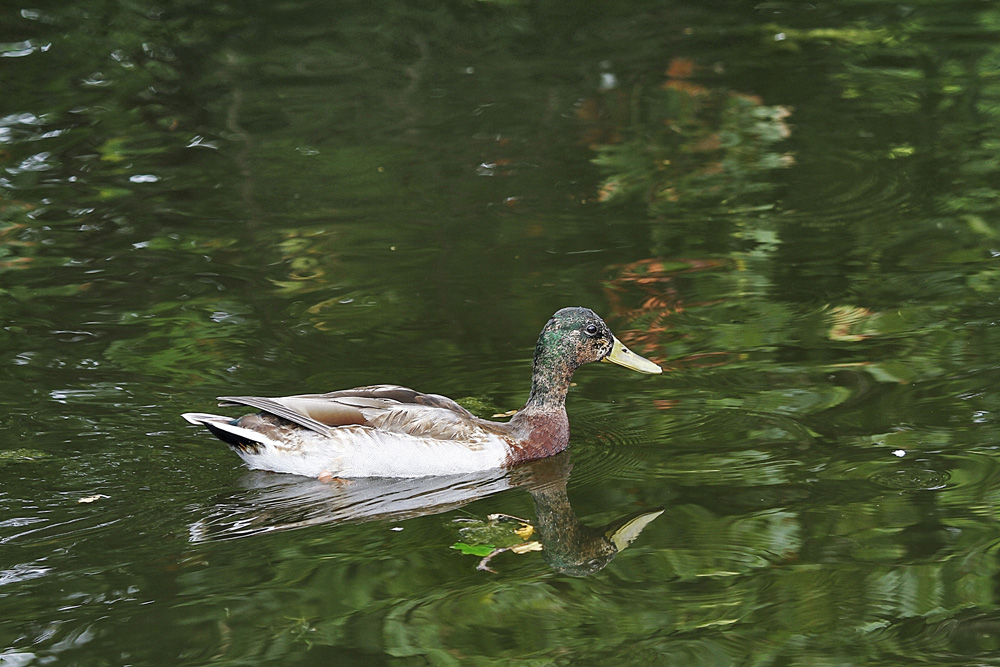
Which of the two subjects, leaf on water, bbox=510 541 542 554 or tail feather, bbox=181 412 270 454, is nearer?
leaf on water, bbox=510 541 542 554

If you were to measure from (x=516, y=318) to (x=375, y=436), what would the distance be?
234 cm

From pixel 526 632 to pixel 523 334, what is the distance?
385 cm

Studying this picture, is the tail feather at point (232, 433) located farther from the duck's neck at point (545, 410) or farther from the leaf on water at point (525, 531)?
the leaf on water at point (525, 531)

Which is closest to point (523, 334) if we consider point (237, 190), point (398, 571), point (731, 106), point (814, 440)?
point (814, 440)

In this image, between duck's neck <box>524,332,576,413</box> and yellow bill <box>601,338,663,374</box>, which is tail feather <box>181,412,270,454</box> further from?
yellow bill <box>601,338,663,374</box>

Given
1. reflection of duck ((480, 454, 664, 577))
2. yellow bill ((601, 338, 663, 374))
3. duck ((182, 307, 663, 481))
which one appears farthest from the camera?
yellow bill ((601, 338, 663, 374))

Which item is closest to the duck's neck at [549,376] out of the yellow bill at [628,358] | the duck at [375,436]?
the duck at [375,436]

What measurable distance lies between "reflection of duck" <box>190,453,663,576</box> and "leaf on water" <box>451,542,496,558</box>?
26 centimetres

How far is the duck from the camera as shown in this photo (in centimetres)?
736

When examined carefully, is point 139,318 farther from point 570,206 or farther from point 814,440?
point 814,440

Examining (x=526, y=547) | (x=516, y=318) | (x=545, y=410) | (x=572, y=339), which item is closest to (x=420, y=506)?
(x=526, y=547)

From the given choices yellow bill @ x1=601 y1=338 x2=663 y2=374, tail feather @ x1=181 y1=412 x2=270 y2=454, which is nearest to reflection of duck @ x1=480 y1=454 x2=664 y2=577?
yellow bill @ x1=601 y1=338 x2=663 y2=374

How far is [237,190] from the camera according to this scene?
500 inches

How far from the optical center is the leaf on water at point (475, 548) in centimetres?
626
